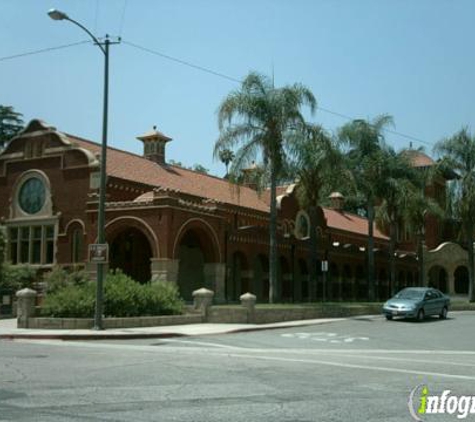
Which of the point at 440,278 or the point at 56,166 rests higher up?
the point at 56,166

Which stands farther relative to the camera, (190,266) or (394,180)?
(394,180)

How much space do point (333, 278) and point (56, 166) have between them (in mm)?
22543

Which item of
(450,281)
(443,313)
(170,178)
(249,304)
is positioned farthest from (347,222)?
(249,304)

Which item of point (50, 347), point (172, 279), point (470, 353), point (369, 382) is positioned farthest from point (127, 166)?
point (369, 382)

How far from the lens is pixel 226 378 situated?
40.8 feet

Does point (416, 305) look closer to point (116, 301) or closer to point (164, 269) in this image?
point (164, 269)

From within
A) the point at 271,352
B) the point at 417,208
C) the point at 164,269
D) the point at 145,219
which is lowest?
the point at 271,352

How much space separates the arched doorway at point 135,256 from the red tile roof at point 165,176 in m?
3.38

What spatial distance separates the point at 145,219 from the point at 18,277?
728cm

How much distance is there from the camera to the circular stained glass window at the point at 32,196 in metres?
41.4

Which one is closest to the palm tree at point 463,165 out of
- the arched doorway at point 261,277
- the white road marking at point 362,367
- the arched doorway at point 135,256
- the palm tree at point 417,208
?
the palm tree at point 417,208

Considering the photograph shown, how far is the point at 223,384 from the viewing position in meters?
11.6

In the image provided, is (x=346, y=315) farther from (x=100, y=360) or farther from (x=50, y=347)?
(x=100, y=360)

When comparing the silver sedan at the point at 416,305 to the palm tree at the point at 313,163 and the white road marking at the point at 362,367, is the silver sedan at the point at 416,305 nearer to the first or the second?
the palm tree at the point at 313,163
